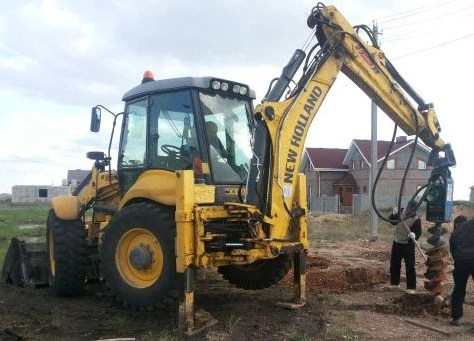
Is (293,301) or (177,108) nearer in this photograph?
(177,108)

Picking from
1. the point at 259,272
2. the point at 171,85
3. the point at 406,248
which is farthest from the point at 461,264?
the point at 171,85

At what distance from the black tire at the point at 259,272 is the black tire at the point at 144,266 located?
1890 mm

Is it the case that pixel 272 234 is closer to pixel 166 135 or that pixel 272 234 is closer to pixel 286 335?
pixel 286 335

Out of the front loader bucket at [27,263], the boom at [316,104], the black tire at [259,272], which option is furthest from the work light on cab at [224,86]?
the front loader bucket at [27,263]

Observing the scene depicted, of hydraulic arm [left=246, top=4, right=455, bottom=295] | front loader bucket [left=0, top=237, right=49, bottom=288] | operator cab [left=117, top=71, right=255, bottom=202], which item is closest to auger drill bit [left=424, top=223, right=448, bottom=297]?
hydraulic arm [left=246, top=4, right=455, bottom=295]

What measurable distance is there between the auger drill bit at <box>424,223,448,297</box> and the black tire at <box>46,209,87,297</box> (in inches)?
204

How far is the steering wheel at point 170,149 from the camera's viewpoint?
7.20m

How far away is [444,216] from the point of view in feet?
26.5

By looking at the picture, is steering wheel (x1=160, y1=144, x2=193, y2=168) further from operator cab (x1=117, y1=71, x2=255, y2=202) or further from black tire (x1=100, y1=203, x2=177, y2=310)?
black tire (x1=100, y1=203, x2=177, y2=310)

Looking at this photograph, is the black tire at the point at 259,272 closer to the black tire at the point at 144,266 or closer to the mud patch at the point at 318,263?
the black tire at the point at 144,266

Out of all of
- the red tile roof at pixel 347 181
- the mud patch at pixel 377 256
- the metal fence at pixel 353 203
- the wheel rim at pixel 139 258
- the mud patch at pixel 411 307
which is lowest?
the mud patch at pixel 411 307

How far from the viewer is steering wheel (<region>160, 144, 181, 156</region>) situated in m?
7.20

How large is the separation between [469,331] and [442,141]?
279cm

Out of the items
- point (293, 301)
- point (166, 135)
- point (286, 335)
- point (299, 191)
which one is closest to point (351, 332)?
point (286, 335)
